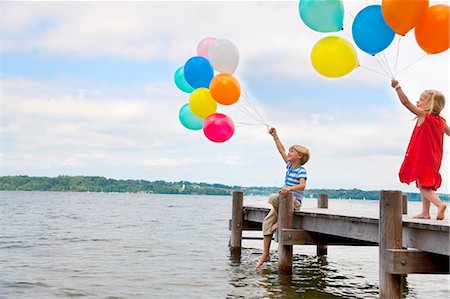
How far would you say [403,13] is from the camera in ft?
22.2

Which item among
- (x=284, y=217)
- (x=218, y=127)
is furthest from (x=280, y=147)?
(x=284, y=217)

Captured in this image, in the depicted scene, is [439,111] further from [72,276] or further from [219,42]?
[72,276]

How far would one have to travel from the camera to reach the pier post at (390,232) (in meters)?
6.23

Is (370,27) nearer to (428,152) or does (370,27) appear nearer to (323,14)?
(323,14)

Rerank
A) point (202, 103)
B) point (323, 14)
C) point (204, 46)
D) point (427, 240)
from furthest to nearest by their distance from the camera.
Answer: point (204, 46) → point (202, 103) → point (323, 14) → point (427, 240)

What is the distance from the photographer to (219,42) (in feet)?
32.6

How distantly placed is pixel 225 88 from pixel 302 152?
67.5 inches

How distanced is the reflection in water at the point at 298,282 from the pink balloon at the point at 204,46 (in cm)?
428

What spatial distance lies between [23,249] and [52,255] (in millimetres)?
1875

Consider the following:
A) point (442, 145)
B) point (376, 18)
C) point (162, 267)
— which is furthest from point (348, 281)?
point (376, 18)

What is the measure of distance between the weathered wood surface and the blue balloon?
2257 millimetres

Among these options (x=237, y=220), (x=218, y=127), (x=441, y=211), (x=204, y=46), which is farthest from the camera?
(x=237, y=220)

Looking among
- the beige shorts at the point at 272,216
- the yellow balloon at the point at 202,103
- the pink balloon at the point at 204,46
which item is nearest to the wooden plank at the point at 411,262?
the beige shorts at the point at 272,216

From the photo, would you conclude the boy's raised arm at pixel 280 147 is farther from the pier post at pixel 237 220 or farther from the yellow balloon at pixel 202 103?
the pier post at pixel 237 220
